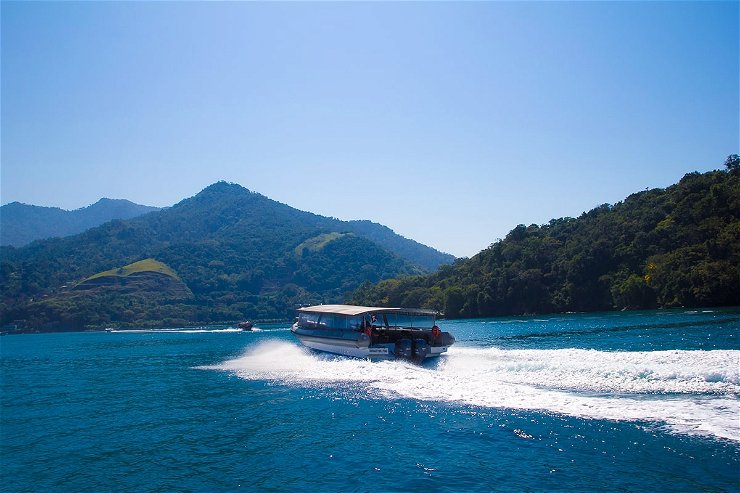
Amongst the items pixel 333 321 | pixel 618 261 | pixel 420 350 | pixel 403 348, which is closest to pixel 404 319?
pixel 333 321

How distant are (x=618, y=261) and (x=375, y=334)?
80.7 meters

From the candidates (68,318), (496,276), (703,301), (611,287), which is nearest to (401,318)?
(703,301)

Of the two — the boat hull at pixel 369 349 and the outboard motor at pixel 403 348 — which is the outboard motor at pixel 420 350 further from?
the outboard motor at pixel 403 348

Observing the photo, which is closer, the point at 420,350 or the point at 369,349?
the point at 420,350

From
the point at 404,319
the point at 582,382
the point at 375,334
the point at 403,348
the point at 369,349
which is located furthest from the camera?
the point at 404,319

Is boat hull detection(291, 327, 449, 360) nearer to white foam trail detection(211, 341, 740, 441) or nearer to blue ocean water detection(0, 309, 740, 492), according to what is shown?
white foam trail detection(211, 341, 740, 441)

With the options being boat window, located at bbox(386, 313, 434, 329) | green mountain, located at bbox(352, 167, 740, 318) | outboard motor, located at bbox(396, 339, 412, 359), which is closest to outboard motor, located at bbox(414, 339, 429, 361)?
outboard motor, located at bbox(396, 339, 412, 359)

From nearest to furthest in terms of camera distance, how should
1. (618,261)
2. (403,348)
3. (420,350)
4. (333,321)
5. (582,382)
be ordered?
1. (582,382)
2. (420,350)
3. (403,348)
4. (333,321)
5. (618,261)

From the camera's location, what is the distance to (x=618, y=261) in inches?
3885

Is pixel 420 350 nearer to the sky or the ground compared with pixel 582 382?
nearer to the sky

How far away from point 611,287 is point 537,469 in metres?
89.2

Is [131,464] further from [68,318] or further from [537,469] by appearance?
[68,318]

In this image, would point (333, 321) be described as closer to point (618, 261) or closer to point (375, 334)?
point (375, 334)

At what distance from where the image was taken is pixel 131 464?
15297 millimetres
